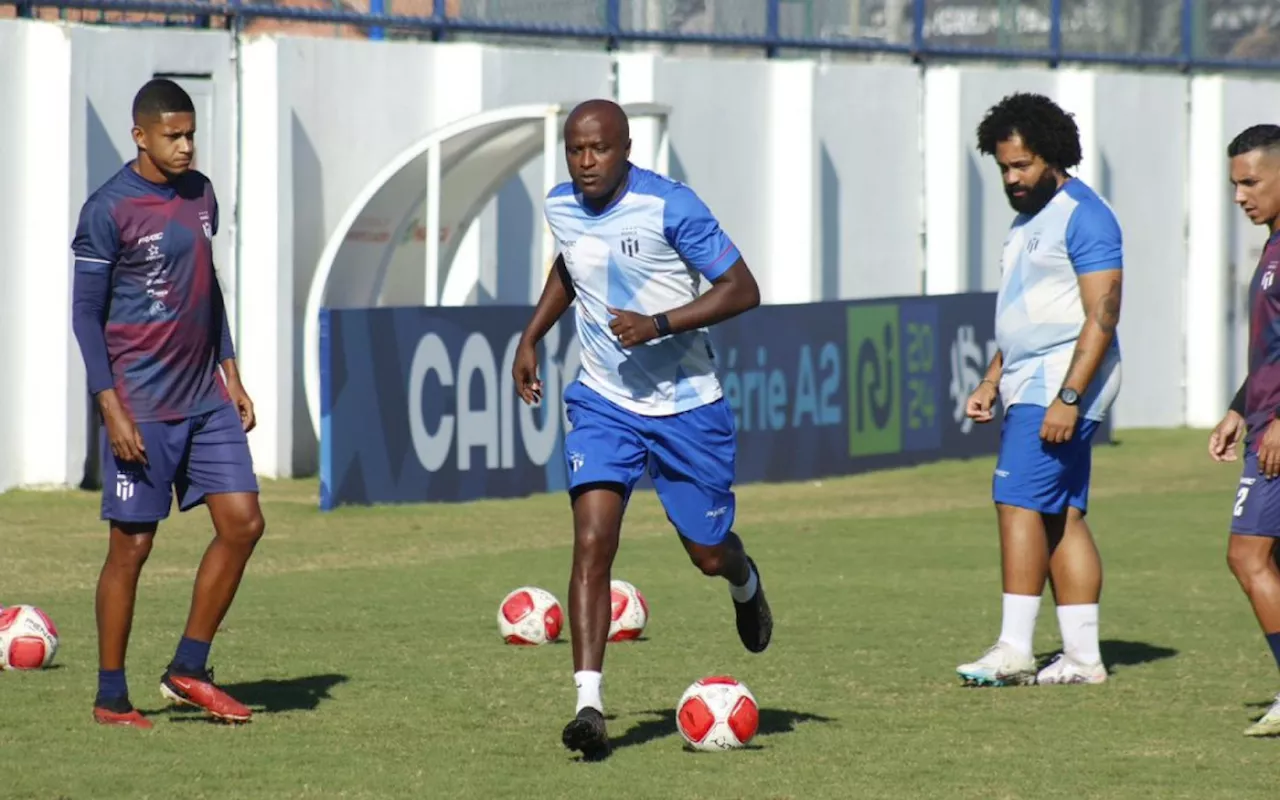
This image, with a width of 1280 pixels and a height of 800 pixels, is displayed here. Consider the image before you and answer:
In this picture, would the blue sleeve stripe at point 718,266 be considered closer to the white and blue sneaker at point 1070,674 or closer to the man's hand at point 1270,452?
the man's hand at point 1270,452

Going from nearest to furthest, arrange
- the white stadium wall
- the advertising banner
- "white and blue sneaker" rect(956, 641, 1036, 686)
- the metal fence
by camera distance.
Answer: "white and blue sneaker" rect(956, 641, 1036, 686) < the advertising banner < the white stadium wall < the metal fence

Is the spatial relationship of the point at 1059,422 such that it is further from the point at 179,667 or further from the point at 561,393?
the point at 561,393

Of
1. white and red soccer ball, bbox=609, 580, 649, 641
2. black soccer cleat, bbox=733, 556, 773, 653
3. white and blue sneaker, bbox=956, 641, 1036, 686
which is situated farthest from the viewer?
white and red soccer ball, bbox=609, 580, 649, 641

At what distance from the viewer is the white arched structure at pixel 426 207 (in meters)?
19.3

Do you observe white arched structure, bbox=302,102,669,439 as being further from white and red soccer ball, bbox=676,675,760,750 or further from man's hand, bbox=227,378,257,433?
white and red soccer ball, bbox=676,675,760,750

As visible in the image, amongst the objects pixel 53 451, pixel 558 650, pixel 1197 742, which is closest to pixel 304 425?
Answer: pixel 53 451

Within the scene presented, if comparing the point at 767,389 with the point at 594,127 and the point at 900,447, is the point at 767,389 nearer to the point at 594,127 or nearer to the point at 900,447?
the point at 900,447

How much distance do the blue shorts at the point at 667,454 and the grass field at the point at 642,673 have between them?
2.57ft

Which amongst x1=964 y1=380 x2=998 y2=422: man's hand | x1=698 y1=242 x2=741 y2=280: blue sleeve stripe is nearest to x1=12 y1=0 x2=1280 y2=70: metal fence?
x1=964 y1=380 x2=998 y2=422: man's hand

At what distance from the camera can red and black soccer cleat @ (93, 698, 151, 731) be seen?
8125mm

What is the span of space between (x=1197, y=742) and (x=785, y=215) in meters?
16.6

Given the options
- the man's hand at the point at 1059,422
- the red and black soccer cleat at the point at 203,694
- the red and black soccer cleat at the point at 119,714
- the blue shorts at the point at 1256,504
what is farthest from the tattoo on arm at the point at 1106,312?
the red and black soccer cleat at the point at 119,714

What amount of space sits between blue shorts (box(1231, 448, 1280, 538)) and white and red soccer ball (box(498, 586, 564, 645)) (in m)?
3.44

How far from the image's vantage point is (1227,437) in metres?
→ 8.17
